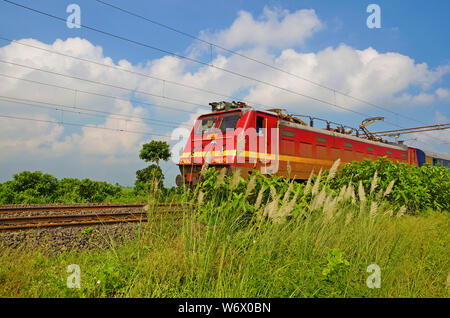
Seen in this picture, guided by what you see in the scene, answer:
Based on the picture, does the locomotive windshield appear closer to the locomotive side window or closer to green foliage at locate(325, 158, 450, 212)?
the locomotive side window

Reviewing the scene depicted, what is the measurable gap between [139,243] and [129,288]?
2.33 feet

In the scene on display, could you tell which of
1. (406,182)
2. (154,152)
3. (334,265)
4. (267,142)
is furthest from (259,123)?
(154,152)

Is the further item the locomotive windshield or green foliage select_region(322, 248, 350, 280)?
the locomotive windshield

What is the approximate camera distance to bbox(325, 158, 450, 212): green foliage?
21.0 ft

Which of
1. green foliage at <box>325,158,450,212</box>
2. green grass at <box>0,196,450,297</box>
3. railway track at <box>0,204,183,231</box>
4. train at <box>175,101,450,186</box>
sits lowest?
railway track at <box>0,204,183,231</box>

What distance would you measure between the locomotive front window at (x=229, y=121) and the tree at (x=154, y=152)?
8.68 meters

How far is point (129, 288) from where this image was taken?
266cm

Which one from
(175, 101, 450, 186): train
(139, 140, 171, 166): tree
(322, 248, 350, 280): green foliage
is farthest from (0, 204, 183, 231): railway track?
(139, 140, 171, 166): tree

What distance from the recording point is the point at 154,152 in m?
17.2

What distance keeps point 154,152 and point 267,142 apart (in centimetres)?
1018

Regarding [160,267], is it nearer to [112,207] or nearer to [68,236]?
[68,236]

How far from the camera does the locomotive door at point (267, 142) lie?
8.37m

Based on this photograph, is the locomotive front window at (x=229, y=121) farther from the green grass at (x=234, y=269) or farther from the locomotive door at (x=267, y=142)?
the green grass at (x=234, y=269)

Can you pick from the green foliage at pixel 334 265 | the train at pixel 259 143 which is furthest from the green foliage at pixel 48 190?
the green foliage at pixel 334 265
